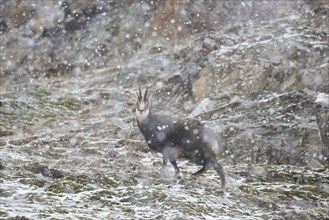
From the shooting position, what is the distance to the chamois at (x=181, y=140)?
1336 cm

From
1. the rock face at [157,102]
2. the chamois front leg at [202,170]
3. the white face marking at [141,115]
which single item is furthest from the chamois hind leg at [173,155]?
the white face marking at [141,115]

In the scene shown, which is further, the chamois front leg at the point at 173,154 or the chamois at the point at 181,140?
the chamois front leg at the point at 173,154

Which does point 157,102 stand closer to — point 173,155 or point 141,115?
point 141,115

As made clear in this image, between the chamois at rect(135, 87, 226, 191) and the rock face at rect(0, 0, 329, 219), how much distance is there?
704mm

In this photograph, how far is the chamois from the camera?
13359mm

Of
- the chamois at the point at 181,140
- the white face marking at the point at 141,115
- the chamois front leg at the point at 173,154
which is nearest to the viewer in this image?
the chamois at the point at 181,140

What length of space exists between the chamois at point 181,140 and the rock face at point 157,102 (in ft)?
2.31

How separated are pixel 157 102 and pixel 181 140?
1332 cm

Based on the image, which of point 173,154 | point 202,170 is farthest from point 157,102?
point 202,170

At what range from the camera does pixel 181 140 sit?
44.8 feet

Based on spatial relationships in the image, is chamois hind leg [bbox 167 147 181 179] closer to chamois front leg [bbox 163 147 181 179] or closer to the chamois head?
chamois front leg [bbox 163 147 181 179]

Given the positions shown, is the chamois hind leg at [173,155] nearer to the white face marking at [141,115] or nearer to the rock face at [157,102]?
the rock face at [157,102]

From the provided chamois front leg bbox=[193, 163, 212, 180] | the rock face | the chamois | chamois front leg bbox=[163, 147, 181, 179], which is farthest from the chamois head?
chamois front leg bbox=[193, 163, 212, 180]

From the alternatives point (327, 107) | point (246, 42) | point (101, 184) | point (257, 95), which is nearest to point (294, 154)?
point (327, 107)
